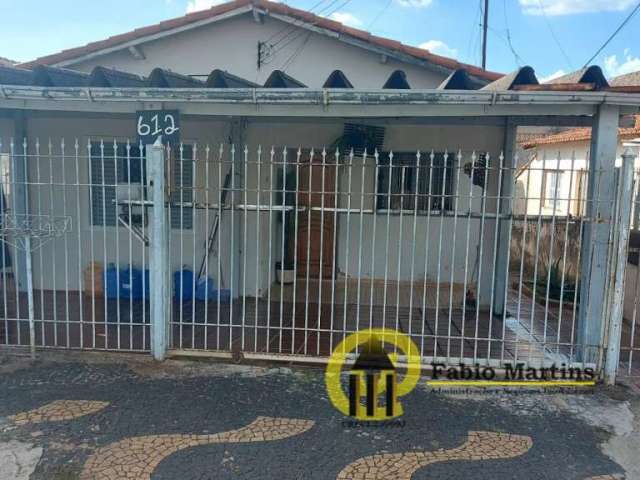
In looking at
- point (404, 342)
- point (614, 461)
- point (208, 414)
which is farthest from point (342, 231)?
point (614, 461)

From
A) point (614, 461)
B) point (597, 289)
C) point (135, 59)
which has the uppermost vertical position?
point (135, 59)

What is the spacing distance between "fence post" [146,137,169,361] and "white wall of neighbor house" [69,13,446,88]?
175 inches

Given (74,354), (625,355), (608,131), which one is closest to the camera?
(608,131)

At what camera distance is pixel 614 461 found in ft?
11.1

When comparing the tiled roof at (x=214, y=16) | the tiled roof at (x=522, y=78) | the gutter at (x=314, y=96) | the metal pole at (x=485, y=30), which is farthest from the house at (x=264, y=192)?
the metal pole at (x=485, y=30)

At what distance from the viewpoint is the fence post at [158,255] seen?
→ 15.5ft

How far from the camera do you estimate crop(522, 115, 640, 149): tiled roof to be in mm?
8961

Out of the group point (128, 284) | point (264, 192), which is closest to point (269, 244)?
point (264, 192)

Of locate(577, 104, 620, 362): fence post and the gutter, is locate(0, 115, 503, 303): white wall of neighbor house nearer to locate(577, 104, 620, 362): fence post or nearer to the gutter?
the gutter

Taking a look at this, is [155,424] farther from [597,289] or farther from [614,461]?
[597,289]

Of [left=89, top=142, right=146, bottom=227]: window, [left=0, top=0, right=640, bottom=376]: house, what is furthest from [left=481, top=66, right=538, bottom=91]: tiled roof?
[left=89, top=142, right=146, bottom=227]: window

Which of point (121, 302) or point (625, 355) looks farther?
point (121, 302)

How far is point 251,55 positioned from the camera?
8.72 meters

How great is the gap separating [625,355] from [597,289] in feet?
5.40
